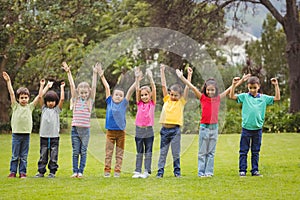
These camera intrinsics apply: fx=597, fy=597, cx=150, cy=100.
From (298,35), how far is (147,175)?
49.9ft

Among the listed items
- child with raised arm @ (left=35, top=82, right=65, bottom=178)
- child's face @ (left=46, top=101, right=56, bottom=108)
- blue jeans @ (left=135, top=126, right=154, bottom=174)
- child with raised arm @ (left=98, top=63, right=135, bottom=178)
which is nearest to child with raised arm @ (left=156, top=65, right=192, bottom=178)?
blue jeans @ (left=135, top=126, right=154, bottom=174)

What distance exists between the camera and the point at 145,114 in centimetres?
904

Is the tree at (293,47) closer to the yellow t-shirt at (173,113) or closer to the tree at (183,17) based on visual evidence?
the tree at (183,17)

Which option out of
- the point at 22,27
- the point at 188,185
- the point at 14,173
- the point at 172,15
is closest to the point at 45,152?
the point at 14,173

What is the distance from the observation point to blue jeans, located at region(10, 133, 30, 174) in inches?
365

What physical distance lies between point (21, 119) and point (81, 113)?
0.95 metres

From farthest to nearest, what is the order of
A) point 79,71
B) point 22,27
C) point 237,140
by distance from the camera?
point 79,71, point 22,27, point 237,140

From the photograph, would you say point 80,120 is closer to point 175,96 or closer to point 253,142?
point 175,96

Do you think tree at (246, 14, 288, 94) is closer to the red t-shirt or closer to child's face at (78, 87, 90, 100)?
the red t-shirt

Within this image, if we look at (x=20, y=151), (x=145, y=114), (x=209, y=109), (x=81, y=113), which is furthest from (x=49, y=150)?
(x=209, y=109)

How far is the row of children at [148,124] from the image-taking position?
29.5 ft

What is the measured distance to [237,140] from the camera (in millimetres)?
17047

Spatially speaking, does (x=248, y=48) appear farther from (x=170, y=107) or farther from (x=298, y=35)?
(x=170, y=107)

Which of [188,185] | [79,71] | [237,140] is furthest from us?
[79,71]
